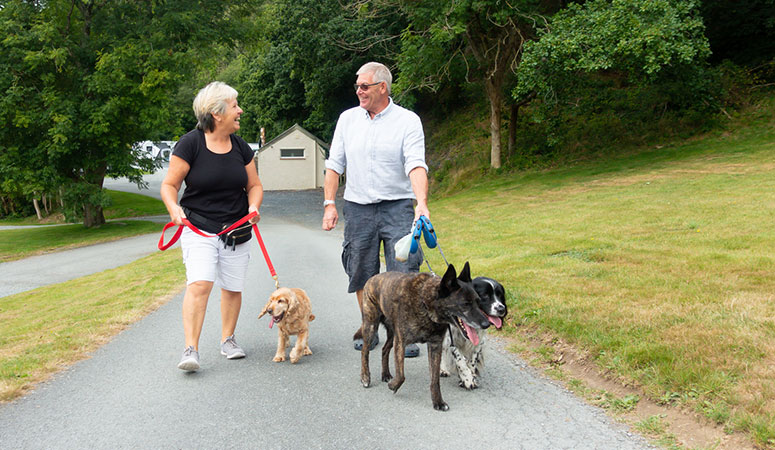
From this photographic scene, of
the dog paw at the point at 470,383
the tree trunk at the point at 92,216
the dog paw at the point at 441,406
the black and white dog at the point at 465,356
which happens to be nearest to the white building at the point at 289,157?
the tree trunk at the point at 92,216

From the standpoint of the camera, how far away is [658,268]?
7.68 metres

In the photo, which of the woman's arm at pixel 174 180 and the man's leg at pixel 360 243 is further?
the man's leg at pixel 360 243

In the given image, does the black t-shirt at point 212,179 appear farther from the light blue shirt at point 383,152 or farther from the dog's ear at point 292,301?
the light blue shirt at point 383,152

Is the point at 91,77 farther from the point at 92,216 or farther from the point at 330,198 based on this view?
the point at 330,198

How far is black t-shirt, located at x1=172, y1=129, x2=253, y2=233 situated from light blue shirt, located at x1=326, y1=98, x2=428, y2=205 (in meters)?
0.99

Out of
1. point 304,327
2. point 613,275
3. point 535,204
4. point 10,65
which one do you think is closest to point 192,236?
point 304,327

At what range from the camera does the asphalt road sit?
3672 millimetres

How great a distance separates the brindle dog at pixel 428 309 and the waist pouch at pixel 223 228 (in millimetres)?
1379

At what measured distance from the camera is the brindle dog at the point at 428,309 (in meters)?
3.83

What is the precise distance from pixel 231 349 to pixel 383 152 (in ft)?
7.78

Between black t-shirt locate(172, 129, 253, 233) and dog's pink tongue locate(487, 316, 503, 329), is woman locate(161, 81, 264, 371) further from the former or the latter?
dog's pink tongue locate(487, 316, 503, 329)

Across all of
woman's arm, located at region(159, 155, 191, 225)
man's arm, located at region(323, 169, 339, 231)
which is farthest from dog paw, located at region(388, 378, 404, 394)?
woman's arm, located at region(159, 155, 191, 225)

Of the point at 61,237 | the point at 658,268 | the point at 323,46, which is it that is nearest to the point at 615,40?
the point at 658,268

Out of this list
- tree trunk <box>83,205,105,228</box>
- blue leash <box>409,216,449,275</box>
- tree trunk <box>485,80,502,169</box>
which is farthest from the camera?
tree trunk <box>83,205,105,228</box>
